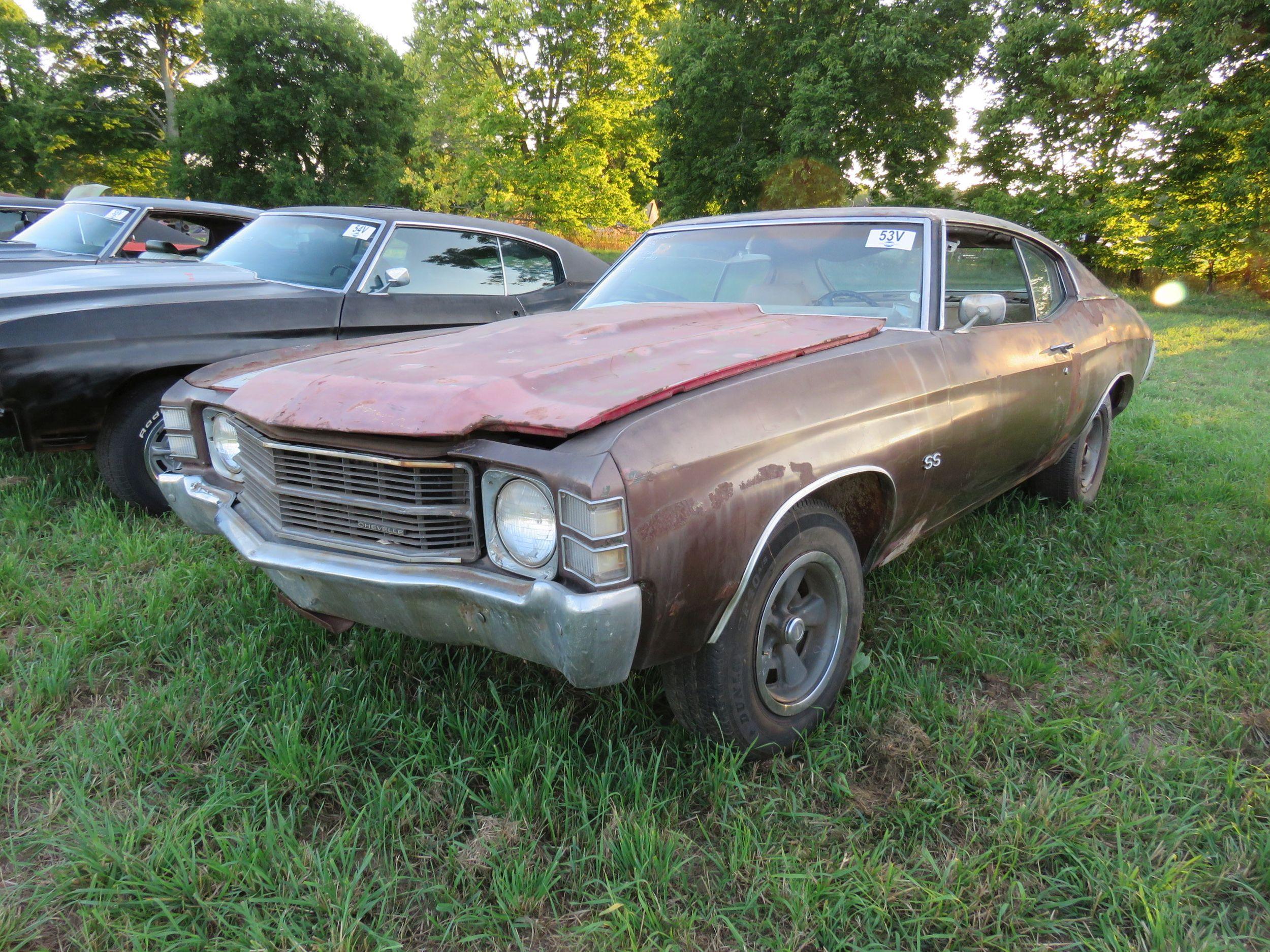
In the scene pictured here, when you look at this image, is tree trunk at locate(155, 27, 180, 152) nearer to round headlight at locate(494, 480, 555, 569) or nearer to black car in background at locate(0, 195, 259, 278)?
black car in background at locate(0, 195, 259, 278)

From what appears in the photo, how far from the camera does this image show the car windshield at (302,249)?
4.39 m

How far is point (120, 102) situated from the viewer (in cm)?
2478

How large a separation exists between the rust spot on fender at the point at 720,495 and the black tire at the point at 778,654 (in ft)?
0.78

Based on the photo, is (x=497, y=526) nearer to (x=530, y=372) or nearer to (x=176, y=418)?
(x=530, y=372)

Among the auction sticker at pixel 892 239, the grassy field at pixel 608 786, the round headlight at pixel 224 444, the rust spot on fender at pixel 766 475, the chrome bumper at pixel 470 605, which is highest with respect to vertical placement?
the auction sticker at pixel 892 239

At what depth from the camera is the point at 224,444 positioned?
248cm

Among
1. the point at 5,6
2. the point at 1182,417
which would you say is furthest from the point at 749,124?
the point at 5,6

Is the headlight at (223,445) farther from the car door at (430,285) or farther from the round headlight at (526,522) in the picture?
the car door at (430,285)

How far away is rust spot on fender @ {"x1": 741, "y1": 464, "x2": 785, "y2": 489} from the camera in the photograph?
1830 millimetres

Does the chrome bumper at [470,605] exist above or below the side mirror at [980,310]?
below

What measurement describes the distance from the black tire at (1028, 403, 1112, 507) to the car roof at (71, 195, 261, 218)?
224 inches

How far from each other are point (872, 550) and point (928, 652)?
49 centimetres

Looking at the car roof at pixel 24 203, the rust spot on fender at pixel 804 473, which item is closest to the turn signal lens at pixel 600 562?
the rust spot on fender at pixel 804 473

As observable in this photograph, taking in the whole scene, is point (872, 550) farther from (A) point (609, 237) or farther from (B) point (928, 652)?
(A) point (609, 237)
